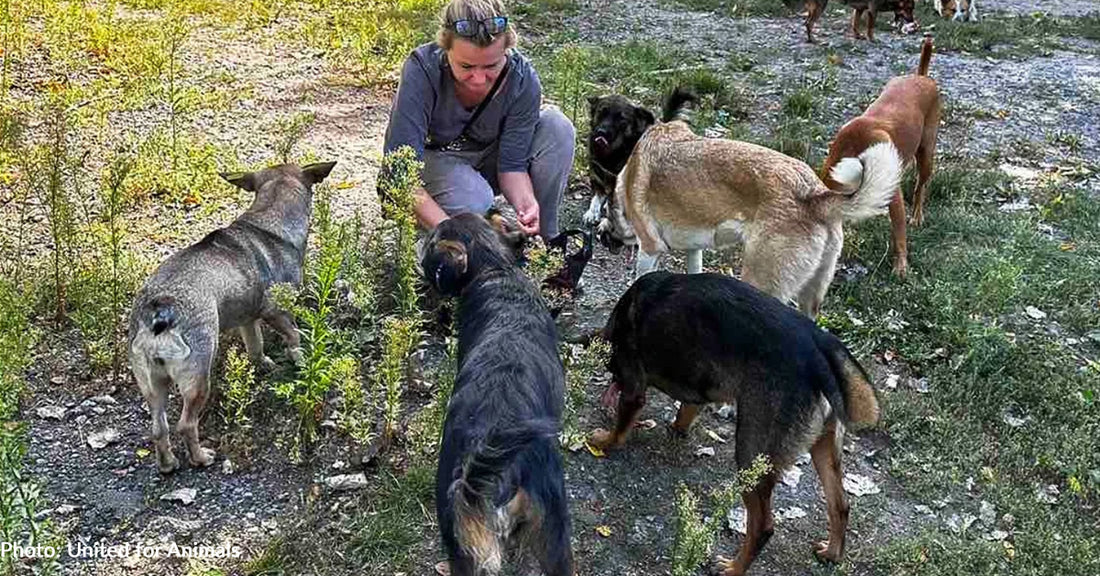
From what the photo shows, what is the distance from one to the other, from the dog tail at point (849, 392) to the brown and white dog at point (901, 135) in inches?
82.3

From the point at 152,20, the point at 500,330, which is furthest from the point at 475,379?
the point at 152,20

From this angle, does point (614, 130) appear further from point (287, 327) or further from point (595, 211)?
point (287, 327)

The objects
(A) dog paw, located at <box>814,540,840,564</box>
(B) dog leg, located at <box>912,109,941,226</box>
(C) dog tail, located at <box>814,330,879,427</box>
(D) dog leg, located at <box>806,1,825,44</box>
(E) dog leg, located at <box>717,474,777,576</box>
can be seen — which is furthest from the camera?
(D) dog leg, located at <box>806,1,825,44</box>

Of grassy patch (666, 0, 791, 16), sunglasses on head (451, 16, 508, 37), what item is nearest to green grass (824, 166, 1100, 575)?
sunglasses on head (451, 16, 508, 37)

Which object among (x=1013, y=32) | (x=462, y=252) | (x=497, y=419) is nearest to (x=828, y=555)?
(x=497, y=419)

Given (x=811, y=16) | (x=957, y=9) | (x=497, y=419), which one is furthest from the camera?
(x=957, y=9)

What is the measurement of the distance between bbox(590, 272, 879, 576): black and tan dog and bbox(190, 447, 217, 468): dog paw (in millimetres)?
1668

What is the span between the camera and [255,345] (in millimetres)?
4121

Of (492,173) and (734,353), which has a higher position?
(492,173)

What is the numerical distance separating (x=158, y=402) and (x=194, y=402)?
13 cm

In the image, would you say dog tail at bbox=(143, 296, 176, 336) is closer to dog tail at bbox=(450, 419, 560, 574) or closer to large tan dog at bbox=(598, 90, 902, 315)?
dog tail at bbox=(450, 419, 560, 574)

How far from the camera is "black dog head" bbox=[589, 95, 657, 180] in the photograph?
16.9 ft

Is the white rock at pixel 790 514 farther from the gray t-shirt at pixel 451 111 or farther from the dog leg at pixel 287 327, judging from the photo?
the gray t-shirt at pixel 451 111

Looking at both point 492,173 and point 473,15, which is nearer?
point 473,15
